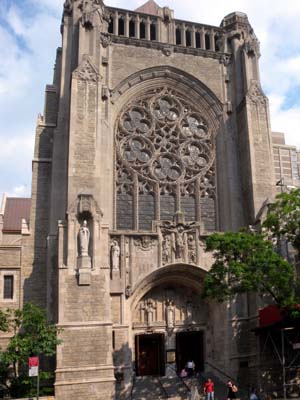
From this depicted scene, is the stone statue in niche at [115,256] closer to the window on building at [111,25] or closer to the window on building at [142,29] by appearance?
the window on building at [111,25]

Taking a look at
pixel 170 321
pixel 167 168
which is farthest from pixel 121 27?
pixel 170 321

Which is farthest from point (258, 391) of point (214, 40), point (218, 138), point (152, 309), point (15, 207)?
point (15, 207)

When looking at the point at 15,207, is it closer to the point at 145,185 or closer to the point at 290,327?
the point at 145,185

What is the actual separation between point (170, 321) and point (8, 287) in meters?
8.12

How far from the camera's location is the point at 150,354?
2314 centimetres

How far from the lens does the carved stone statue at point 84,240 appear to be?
20.7 meters

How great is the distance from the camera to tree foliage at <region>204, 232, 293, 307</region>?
16.9 metres

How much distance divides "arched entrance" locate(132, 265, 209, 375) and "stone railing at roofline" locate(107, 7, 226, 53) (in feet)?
45.7

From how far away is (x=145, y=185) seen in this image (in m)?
25.3

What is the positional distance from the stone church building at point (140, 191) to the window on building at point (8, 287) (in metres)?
0.16

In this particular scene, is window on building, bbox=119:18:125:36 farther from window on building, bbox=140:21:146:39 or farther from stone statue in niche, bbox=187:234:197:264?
stone statue in niche, bbox=187:234:197:264

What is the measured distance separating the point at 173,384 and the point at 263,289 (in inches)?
285

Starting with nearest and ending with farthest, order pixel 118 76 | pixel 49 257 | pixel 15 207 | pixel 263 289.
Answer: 1. pixel 263 289
2. pixel 49 257
3. pixel 118 76
4. pixel 15 207

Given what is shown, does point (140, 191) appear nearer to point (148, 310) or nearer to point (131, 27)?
point (148, 310)
